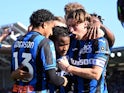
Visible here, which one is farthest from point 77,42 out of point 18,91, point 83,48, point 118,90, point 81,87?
point 118,90

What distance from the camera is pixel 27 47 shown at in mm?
4465

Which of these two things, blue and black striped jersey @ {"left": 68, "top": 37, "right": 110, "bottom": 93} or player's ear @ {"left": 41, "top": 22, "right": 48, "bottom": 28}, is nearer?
blue and black striped jersey @ {"left": 68, "top": 37, "right": 110, "bottom": 93}

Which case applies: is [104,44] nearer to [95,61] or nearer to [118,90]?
[95,61]

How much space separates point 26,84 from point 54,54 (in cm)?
41

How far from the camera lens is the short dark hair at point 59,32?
184 inches

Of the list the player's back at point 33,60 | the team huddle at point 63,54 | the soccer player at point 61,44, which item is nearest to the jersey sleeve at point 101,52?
the team huddle at point 63,54

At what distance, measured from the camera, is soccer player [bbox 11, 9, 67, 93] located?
14.4 ft

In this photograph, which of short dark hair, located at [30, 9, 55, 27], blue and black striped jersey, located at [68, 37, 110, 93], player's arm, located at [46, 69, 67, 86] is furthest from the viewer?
short dark hair, located at [30, 9, 55, 27]

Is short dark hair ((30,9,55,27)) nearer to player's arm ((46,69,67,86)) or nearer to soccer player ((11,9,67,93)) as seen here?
soccer player ((11,9,67,93))

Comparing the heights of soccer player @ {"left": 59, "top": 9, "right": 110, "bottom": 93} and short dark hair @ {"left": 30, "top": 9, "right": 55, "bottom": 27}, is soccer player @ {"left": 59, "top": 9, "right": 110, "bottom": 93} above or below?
below

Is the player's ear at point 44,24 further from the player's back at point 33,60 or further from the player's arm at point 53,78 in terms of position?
the player's arm at point 53,78

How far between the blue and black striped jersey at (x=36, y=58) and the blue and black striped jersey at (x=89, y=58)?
30 centimetres

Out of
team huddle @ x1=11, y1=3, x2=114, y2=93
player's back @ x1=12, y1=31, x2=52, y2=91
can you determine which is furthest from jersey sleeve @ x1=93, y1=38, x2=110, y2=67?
player's back @ x1=12, y1=31, x2=52, y2=91

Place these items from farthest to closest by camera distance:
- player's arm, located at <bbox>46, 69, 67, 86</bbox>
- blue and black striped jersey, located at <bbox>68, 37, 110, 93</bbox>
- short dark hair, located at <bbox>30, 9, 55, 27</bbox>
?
short dark hair, located at <bbox>30, 9, 55, 27</bbox>, blue and black striped jersey, located at <bbox>68, 37, 110, 93</bbox>, player's arm, located at <bbox>46, 69, 67, 86</bbox>
